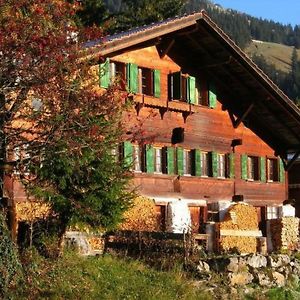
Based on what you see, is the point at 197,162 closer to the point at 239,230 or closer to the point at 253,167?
the point at 239,230

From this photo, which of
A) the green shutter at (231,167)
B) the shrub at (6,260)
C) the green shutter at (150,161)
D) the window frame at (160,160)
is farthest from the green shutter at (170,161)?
the shrub at (6,260)

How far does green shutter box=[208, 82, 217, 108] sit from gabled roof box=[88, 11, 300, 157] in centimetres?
39

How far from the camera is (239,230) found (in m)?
24.0

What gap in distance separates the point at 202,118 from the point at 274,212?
5.34 meters

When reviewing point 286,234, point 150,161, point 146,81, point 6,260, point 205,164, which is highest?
point 146,81

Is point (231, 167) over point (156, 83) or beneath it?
beneath

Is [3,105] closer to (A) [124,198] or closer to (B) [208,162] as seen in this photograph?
(A) [124,198]

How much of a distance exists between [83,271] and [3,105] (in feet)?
14.0

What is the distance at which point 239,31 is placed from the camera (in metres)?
Answer: 184

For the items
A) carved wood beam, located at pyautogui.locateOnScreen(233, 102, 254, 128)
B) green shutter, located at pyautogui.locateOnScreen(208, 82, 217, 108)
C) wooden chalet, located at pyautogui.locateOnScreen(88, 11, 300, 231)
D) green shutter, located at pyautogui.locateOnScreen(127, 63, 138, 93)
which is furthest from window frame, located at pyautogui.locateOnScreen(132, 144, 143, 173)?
carved wood beam, located at pyautogui.locateOnScreen(233, 102, 254, 128)

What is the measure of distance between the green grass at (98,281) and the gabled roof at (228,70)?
7.99 m

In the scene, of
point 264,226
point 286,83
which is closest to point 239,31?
point 286,83

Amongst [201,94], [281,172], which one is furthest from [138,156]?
[281,172]

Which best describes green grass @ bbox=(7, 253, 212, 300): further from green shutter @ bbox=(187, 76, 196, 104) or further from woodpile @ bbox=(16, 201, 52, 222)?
green shutter @ bbox=(187, 76, 196, 104)
